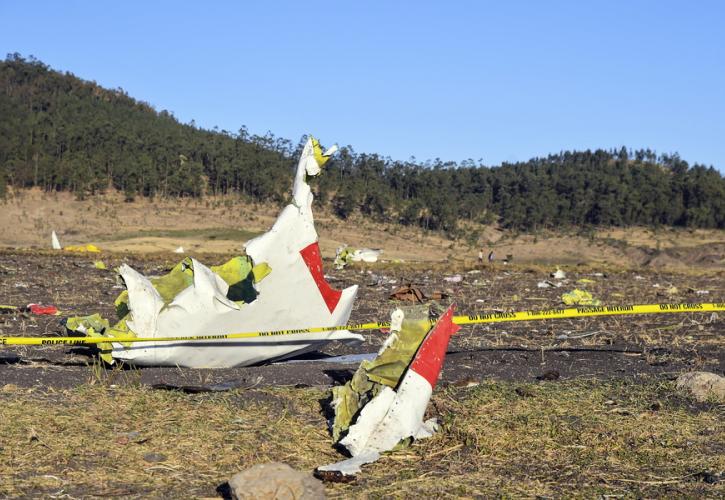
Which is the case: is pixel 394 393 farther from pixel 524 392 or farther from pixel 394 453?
pixel 524 392

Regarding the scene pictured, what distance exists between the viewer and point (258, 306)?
7520 mm

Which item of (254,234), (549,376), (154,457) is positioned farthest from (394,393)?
(254,234)

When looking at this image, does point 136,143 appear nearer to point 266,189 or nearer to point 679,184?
point 266,189

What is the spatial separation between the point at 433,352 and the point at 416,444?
1.92ft

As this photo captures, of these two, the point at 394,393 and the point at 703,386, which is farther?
the point at 703,386

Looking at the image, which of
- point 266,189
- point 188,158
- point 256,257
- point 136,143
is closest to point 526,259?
point 266,189

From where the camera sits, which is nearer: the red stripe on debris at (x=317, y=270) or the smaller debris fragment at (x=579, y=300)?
the red stripe on debris at (x=317, y=270)

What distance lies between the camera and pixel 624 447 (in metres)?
Answer: 5.19

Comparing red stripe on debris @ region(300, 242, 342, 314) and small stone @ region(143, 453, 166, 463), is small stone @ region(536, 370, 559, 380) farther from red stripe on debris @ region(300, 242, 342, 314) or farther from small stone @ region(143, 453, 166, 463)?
small stone @ region(143, 453, 166, 463)

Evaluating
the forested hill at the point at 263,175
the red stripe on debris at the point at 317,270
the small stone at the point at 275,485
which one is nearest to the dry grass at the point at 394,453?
the small stone at the point at 275,485

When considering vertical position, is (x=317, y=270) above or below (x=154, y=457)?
above

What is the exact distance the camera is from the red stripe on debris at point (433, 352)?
5.25 meters

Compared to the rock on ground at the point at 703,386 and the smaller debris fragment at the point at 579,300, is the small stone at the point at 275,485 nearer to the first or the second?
the rock on ground at the point at 703,386

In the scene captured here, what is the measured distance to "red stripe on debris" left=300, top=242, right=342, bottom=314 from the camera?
25.5ft
